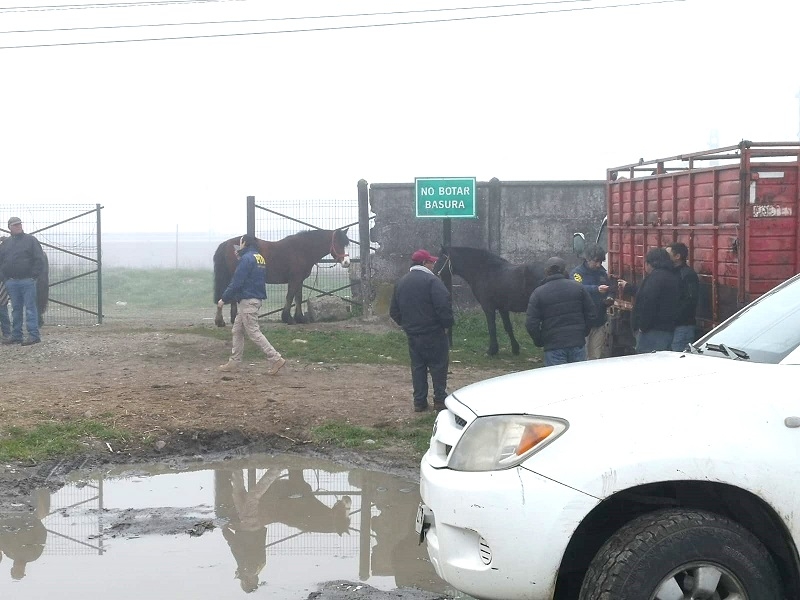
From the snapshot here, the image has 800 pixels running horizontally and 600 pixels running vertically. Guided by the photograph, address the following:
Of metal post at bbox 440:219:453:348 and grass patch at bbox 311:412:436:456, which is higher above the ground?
metal post at bbox 440:219:453:348

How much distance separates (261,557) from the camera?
622cm

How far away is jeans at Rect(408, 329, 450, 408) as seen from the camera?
405 inches

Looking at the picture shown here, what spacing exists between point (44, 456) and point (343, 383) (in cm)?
439

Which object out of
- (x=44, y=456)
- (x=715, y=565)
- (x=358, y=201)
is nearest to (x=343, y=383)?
(x=44, y=456)

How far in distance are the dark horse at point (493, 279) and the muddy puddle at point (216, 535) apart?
293 inches

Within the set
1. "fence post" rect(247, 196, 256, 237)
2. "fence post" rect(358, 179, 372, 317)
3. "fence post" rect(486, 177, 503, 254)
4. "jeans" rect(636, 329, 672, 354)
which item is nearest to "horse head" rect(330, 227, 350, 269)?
"fence post" rect(358, 179, 372, 317)

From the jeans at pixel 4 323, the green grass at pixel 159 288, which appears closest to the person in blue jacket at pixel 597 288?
the jeans at pixel 4 323

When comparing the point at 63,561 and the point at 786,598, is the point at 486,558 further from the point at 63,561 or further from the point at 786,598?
the point at 63,561

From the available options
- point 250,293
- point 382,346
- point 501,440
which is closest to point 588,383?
point 501,440

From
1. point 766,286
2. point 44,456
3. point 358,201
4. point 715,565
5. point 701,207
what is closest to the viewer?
point 715,565

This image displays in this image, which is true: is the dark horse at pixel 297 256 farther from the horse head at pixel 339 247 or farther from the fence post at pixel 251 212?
the fence post at pixel 251 212

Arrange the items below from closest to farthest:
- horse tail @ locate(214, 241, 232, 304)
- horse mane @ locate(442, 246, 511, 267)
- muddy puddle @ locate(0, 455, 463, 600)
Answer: muddy puddle @ locate(0, 455, 463, 600)
horse mane @ locate(442, 246, 511, 267)
horse tail @ locate(214, 241, 232, 304)

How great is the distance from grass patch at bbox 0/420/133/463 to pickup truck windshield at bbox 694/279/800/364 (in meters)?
5.83

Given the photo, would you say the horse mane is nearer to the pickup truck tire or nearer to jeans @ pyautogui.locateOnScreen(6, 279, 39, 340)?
jeans @ pyautogui.locateOnScreen(6, 279, 39, 340)
